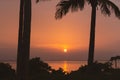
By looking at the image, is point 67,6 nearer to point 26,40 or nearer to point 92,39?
point 92,39

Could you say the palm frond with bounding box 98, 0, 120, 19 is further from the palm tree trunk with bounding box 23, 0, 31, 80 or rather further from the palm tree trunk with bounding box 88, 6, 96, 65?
the palm tree trunk with bounding box 23, 0, 31, 80

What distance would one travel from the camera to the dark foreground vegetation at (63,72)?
76.8 feet

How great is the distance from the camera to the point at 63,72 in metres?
27.7

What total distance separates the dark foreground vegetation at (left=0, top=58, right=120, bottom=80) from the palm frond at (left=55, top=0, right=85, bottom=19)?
3804 mm

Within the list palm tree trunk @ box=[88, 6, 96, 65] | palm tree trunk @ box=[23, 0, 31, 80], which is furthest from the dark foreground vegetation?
palm tree trunk @ box=[23, 0, 31, 80]

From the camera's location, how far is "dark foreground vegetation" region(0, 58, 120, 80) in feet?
76.8

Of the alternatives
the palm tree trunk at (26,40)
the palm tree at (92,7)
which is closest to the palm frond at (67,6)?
the palm tree at (92,7)

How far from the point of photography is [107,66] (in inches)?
1133

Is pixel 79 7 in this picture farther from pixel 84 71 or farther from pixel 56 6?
pixel 84 71

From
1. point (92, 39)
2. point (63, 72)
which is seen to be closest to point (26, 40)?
point (63, 72)

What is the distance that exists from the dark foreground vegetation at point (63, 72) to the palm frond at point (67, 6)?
3.80 m

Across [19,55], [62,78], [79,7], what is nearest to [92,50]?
[79,7]

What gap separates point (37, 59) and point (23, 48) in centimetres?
1232

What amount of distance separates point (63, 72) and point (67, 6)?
5.52m
